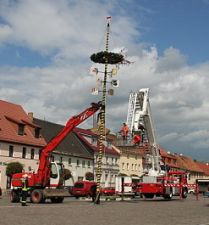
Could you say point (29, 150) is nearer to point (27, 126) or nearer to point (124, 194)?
point (27, 126)

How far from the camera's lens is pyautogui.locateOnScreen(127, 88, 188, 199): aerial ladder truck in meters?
43.7

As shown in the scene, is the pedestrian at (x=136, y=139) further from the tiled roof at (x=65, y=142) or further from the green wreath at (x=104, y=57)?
the tiled roof at (x=65, y=142)

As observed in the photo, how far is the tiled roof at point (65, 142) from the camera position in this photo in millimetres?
72562

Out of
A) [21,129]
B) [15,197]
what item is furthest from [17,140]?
[15,197]

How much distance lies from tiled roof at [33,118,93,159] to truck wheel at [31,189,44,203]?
36.1 metres

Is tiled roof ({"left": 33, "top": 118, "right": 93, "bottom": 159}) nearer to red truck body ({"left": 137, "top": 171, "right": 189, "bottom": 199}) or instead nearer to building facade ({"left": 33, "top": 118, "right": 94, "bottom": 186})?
building facade ({"left": 33, "top": 118, "right": 94, "bottom": 186})

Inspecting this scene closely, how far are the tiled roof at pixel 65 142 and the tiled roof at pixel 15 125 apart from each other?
138 inches

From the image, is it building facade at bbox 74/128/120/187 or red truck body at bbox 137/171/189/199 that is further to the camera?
building facade at bbox 74/128/120/187

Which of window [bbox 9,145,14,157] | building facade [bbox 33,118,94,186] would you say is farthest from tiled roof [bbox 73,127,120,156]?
window [bbox 9,145,14,157]

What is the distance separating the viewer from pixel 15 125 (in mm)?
64750

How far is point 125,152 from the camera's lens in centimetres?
9006

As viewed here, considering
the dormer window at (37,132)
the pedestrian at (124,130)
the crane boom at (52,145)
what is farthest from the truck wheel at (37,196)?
the dormer window at (37,132)

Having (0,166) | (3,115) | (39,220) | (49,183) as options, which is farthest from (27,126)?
(39,220)

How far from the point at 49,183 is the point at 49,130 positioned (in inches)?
1583
